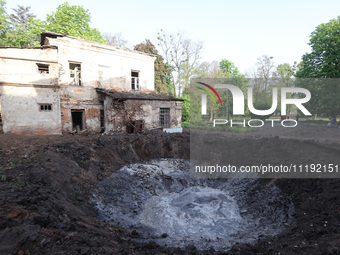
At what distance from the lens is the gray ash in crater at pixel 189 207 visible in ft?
19.0

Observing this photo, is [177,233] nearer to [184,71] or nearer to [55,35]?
[55,35]

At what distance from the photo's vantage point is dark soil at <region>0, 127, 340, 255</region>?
345 cm

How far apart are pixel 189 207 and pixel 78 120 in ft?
39.9

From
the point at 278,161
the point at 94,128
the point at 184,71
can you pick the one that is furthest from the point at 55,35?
the point at 184,71

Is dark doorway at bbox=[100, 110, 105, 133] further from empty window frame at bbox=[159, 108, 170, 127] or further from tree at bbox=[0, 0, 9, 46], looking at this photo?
A: tree at bbox=[0, 0, 9, 46]

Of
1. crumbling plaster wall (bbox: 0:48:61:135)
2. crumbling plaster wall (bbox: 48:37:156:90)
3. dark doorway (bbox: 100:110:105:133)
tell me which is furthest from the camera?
dark doorway (bbox: 100:110:105:133)

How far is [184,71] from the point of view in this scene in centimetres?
3156

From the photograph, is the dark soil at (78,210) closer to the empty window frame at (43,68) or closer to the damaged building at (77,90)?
the damaged building at (77,90)

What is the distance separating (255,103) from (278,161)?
24865 millimetres

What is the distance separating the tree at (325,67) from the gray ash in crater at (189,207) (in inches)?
657

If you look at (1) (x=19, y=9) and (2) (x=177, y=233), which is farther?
(1) (x=19, y=9)

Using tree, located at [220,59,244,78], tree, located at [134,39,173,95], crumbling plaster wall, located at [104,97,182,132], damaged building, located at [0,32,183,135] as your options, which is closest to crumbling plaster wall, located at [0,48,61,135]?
damaged building, located at [0,32,183,135]

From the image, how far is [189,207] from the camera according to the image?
7996 millimetres

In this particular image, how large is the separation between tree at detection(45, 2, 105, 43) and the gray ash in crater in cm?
2130
